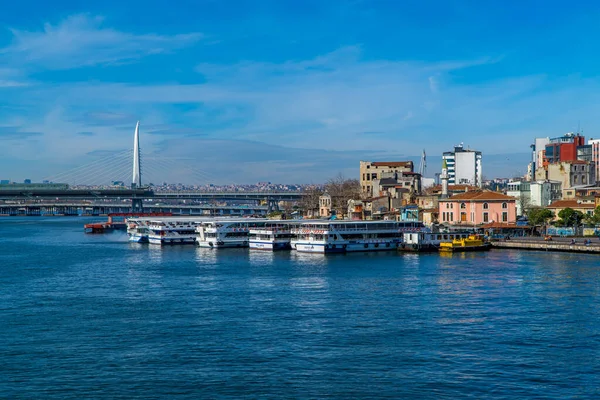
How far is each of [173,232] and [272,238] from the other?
9.07m

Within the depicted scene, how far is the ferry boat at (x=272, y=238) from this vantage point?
121 feet

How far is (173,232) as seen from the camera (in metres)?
43.7

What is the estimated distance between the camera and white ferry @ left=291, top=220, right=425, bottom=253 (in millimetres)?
34031

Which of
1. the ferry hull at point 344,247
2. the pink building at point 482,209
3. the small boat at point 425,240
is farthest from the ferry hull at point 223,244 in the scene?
the pink building at point 482,209

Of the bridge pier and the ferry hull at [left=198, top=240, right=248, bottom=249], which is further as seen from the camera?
the bridge pier

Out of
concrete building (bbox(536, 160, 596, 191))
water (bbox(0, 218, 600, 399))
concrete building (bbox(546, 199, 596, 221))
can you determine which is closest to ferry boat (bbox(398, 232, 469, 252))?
water (bbox(0, 218, 600, 399))

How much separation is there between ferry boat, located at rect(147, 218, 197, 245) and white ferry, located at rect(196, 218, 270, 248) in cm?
286

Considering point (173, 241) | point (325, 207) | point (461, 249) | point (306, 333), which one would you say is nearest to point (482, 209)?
point (461, 249)

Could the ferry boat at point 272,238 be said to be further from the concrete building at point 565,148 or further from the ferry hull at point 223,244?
the concrete building at point 565,148

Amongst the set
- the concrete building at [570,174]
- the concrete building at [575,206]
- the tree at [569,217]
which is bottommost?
the tree at [569,217]

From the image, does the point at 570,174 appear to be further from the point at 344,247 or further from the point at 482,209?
the point at 344,247

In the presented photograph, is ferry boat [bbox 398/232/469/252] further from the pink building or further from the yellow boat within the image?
the pink building

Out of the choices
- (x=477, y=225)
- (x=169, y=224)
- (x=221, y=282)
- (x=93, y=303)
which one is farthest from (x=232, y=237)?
(x=93, y=303)

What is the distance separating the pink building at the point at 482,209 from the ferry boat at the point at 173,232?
14.8 metres
